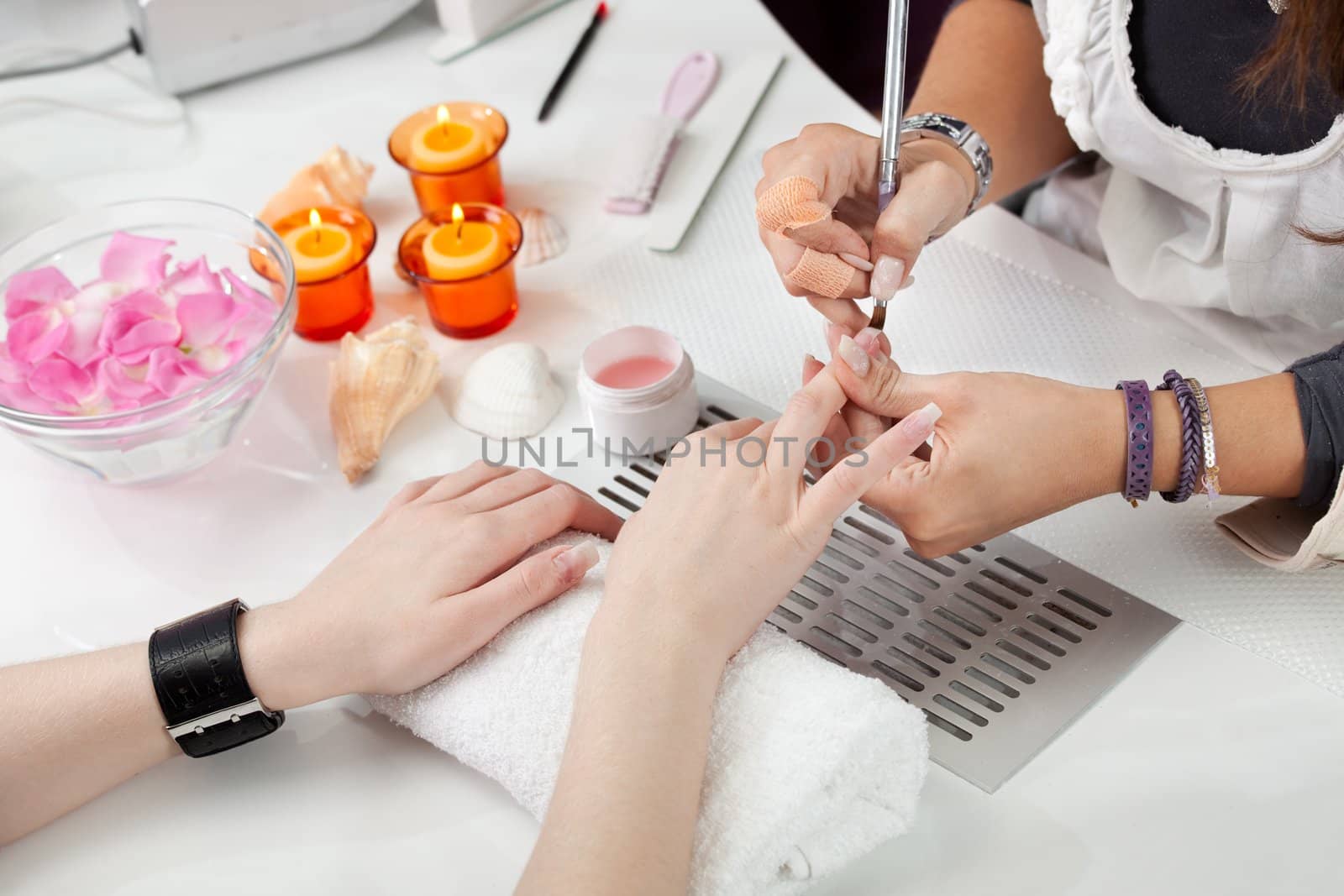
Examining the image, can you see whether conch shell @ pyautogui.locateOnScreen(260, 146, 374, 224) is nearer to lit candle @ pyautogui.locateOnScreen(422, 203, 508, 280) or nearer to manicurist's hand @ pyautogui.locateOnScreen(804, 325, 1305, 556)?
lit candle @ pyautogui.locateOnScreen(422, 203, 508, 280)

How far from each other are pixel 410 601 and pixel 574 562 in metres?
0.10

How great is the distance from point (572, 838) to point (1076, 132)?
0.69 m

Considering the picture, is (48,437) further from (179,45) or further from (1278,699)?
(1278,699)

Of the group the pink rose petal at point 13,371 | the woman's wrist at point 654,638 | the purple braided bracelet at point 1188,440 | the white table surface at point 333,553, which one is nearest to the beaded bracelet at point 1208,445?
the purple braided bracelet at point 1188,440

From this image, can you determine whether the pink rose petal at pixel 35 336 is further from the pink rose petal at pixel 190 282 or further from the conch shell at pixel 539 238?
the conch shell at pixel 539 238

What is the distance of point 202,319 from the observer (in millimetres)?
934

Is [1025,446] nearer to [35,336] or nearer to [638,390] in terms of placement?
[638,390]

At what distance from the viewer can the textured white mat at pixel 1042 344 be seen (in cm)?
81

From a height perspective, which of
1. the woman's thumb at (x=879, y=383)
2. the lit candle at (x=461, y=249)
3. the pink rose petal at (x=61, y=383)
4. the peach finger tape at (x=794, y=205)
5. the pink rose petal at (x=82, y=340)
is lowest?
the pink rose petal at (x=61, y=383)

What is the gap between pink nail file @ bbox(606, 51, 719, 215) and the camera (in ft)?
3.80

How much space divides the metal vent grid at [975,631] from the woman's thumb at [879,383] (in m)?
0.11

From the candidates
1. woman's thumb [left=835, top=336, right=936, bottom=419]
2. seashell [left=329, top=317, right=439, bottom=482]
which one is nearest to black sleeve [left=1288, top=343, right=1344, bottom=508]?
woman's thumb [left=835, top=336, right=936, bottom=419]

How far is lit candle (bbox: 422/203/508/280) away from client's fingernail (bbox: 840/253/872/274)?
1.06 ft

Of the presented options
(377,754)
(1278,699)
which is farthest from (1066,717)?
(377,754)
